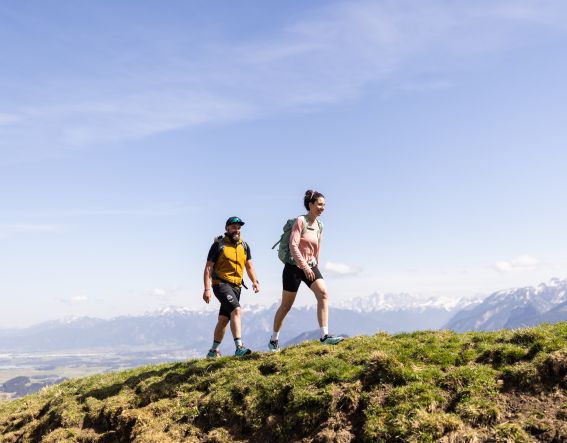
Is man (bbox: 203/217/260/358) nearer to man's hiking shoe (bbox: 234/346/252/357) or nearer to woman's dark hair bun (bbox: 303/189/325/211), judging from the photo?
man's hiking shoe (bbox: 234/346/252/357)

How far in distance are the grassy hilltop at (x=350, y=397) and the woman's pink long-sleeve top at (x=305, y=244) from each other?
8.01 feet

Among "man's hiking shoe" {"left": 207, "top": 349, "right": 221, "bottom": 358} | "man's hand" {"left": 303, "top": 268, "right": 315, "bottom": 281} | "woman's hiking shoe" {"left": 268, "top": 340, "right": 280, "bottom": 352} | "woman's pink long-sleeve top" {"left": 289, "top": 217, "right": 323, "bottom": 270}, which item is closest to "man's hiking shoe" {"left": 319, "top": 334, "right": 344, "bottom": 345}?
→ "woman's hiking shoe" {"left": 268, "top": 340, "right": 280, "bottom": 352}

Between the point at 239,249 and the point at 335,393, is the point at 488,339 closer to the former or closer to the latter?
the point at 335,393

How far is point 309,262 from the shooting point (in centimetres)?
1338

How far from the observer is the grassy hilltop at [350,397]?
26.5 ft

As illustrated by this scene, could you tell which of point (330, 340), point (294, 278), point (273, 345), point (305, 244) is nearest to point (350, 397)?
point (330, 340)

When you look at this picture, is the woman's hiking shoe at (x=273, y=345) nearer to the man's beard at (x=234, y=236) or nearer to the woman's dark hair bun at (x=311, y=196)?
the man's beard at (x=234, y=236)

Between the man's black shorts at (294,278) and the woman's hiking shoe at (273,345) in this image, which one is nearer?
the man's black shorts at (294,278)

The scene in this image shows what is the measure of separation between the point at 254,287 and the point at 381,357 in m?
5.22

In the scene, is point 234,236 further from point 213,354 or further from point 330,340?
point 330,340

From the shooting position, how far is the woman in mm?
13008

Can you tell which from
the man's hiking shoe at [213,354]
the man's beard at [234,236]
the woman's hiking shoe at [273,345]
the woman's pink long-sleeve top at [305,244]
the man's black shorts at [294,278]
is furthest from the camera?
the man's hiking shoe at [213,354]

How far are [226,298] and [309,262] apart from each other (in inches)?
104

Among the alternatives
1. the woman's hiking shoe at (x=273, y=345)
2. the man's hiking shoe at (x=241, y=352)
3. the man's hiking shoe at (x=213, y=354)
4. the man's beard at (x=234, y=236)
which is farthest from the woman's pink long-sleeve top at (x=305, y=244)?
the man's hiking shoe at (x=213, y=354)
